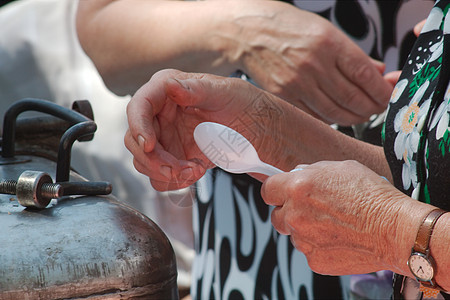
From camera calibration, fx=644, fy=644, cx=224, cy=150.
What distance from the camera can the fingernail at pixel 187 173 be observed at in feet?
2.28

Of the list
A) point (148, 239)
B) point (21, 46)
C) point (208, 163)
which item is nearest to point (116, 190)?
point (21, 46)

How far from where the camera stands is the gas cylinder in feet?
1.69

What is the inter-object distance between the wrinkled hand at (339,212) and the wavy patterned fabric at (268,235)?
28 cm

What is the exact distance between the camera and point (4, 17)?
226cm

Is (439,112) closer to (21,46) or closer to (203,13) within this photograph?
(203,13)

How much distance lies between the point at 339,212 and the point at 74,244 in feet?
0.84

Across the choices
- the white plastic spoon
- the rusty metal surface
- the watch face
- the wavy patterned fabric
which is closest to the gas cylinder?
the rusty metal surface

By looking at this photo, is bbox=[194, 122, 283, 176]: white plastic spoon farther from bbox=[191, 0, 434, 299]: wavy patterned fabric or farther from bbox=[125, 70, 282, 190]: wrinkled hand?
bbox=[191, 0, 434, 299]: wavy patterned fabric

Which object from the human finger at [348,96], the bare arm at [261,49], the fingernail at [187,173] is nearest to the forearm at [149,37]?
the bare arm at [261,49]

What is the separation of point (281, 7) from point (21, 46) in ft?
4.93

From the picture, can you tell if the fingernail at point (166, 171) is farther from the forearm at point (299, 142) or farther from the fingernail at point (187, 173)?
the forearm at point (299, 142)

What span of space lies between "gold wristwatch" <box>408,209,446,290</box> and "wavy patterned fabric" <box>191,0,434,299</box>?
1.18 ft

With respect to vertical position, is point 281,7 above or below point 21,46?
above

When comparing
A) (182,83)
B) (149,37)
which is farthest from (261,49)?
(182,83)
